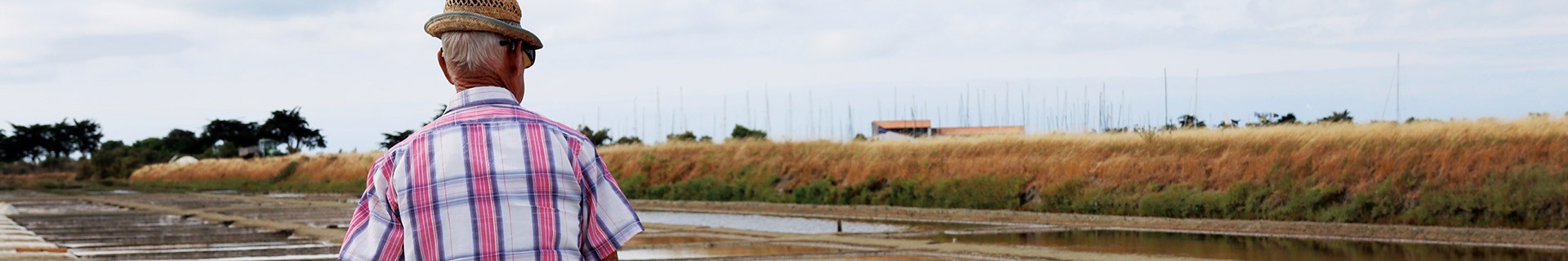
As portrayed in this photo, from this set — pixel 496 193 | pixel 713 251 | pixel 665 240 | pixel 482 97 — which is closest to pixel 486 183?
pixel 496 193

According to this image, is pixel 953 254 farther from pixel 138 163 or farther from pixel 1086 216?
pixel 138 163

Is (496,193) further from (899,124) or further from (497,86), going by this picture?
(899,124)

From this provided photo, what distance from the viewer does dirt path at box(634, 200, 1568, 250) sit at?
1489 cm

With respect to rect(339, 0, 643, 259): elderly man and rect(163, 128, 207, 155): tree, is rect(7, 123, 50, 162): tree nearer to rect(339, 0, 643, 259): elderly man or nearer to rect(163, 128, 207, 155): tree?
rect(163, 128, 207, 155): tree

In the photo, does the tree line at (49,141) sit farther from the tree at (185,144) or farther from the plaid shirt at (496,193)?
the plaid shirt at (496,193)

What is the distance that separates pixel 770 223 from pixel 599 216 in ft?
58.1

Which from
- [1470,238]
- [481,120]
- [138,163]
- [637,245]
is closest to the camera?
[481,120]

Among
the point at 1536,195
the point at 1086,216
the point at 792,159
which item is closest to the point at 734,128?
the point at 792,159

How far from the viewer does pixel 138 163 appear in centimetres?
7588

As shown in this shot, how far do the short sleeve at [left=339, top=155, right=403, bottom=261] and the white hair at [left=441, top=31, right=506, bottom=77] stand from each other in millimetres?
232

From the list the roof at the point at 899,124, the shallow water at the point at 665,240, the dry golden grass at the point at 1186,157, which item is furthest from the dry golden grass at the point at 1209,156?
the roof at the point at 899,124

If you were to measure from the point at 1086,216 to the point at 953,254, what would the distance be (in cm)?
668

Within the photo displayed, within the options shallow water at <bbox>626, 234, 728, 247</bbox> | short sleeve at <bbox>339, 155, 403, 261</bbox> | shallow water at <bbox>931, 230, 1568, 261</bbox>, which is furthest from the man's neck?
shallow water at <bbox>626, 234, 728, 247</bbox>

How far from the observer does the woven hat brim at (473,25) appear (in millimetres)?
2570
